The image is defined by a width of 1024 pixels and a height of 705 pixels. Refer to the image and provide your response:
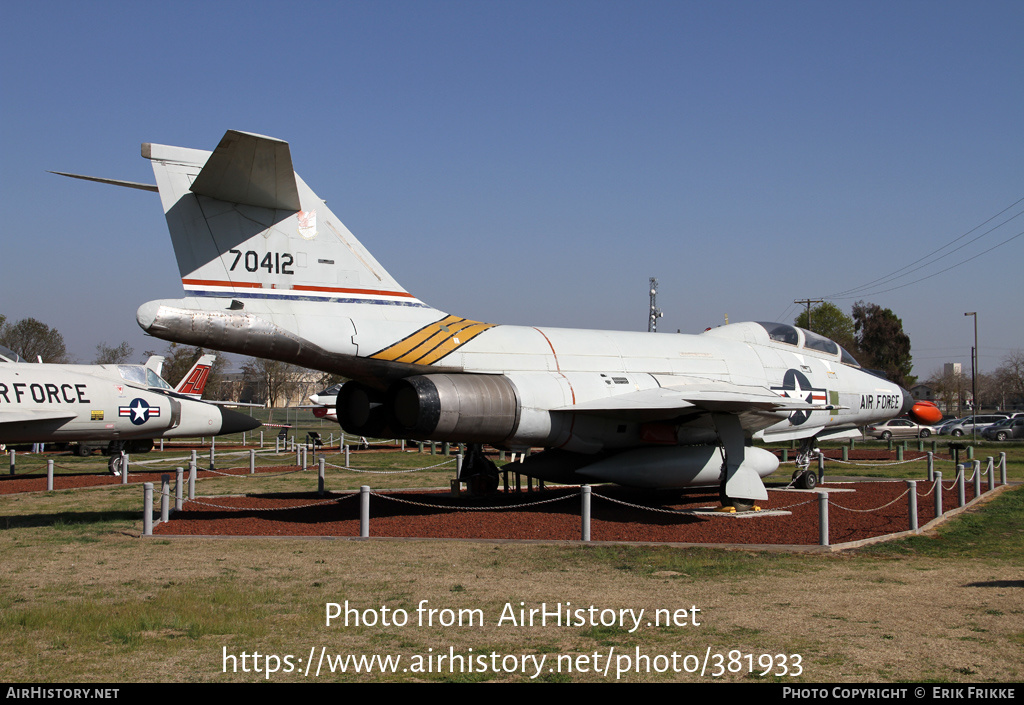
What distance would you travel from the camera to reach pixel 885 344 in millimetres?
63875

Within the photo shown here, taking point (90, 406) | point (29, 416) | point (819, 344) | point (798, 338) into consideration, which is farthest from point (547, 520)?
point (90, 406)

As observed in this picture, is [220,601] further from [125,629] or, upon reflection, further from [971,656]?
[971,656]

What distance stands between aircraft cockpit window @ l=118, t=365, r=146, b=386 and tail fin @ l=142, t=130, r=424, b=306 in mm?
11978

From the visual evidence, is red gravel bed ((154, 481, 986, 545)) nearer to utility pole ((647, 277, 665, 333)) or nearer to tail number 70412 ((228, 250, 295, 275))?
tail number 70412 ((228, 250, 295, 275))

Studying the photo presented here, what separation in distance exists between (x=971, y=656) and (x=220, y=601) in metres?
5.80

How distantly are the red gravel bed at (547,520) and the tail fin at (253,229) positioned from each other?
123 inches

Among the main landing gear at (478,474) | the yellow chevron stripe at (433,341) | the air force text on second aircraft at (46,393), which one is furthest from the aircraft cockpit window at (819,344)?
the air force text on second aircraft at (46,393)

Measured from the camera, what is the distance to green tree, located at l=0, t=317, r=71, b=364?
64312mm

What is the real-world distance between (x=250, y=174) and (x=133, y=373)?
1313 centimetres

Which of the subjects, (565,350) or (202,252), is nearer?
(202,252)

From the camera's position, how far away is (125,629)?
609cm

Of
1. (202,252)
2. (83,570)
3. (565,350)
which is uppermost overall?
(202,252)

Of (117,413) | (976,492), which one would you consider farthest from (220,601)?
(117,413)
